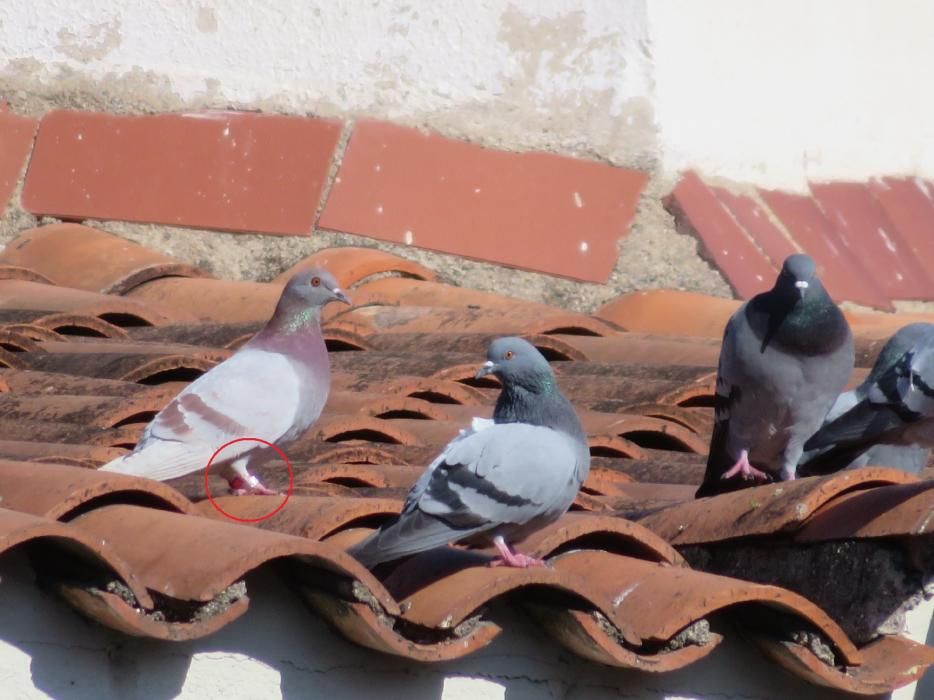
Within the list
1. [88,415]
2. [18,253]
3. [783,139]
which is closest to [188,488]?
[88,415]

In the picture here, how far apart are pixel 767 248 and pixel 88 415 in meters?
3.08

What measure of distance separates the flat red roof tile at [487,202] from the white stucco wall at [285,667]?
11.0 ft

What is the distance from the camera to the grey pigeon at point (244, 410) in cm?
380

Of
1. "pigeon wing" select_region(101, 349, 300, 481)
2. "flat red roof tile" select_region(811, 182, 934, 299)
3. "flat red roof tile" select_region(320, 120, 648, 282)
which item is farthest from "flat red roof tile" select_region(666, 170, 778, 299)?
"pigeon wing" select_region(101, 349, 300, 481)

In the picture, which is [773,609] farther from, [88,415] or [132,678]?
[88,415]

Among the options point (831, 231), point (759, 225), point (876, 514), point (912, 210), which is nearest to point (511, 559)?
point (876, 514)

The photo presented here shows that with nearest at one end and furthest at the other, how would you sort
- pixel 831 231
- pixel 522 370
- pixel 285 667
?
pixel 285 667 → pixel 522 370 → pixel 831 231

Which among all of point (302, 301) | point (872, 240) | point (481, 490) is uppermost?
point (481, 490)

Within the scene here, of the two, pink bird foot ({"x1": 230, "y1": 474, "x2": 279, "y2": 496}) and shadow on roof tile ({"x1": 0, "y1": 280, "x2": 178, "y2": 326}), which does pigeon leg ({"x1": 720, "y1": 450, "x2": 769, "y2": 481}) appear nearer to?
pink bird foot ({"x1": 230, "y1": 474, "x2": 279, "y2": 496})

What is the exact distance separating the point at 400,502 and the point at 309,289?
4.49ft

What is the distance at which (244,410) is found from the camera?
4.02 m

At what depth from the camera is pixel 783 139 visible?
7016mm

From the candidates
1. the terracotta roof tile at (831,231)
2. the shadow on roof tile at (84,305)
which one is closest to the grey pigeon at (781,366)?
the terracotta roof tile at (831,231)

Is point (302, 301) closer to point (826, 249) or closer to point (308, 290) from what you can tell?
point (308, 290)
